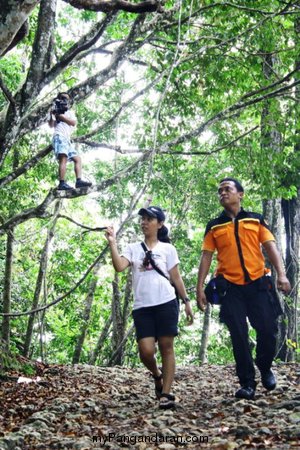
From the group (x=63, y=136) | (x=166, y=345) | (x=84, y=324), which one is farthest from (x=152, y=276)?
(x=84, y=324)

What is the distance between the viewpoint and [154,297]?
5309 millimetres

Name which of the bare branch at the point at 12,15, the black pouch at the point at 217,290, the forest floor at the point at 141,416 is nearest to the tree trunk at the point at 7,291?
the forest floor at the point at 141,416

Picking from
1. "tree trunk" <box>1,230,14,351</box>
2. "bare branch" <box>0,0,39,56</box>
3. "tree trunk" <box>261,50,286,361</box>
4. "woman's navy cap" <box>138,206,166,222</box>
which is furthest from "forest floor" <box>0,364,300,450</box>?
"bare branch" <box>0,0,39,56</box>

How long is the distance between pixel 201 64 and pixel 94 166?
6.63 meters

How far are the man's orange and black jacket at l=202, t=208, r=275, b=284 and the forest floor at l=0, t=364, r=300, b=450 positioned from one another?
49.4 inches

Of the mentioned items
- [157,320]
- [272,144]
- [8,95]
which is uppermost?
[272,144]

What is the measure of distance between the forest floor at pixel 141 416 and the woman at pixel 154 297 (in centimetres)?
44

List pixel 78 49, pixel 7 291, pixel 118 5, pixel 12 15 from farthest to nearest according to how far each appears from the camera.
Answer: pixel 7 291
pixel 78 49
pixel 118 5
pixel 12 15

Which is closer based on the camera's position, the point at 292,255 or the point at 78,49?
the point at 78,49

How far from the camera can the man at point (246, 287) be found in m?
5.29

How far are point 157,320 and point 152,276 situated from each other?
0.45 m

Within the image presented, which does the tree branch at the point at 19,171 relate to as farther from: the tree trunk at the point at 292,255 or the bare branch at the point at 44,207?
the tree trunk at the point at 292,255

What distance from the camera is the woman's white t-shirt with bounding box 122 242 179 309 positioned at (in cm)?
532

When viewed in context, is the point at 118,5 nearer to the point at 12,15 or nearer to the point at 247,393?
the point at 12,15
